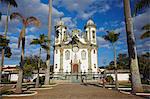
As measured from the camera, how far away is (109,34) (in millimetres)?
25844

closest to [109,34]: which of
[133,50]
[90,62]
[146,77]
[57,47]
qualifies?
[133,50]

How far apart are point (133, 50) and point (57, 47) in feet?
151

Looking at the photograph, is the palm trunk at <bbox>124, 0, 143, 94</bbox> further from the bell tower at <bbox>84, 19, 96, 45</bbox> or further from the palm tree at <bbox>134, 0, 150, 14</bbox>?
the bell tower at <bbox>84, 19, 96, 45</bbox>

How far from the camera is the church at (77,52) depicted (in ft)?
188

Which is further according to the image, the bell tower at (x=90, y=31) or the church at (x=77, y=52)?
the bell tower at (x=90, y=31)

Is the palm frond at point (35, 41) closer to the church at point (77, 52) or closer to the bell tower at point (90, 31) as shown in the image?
the church at point (77, 52)

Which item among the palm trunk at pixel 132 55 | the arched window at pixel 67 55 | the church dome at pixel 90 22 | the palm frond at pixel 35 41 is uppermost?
the church dome at pixel 90 22

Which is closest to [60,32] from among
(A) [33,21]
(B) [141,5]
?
(A) [33,21]

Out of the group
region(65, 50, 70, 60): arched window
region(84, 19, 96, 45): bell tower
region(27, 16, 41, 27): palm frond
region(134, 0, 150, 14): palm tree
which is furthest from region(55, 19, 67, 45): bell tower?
region(134, 0, 150, 14): palm tree

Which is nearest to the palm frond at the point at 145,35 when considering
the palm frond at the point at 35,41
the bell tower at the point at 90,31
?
the palm frond at the point at 35,41

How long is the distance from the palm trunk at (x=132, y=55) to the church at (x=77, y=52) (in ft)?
134

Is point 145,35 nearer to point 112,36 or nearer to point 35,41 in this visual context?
point 112,36

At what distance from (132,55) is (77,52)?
43.5 m

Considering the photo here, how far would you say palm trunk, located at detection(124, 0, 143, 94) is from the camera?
15.0m
